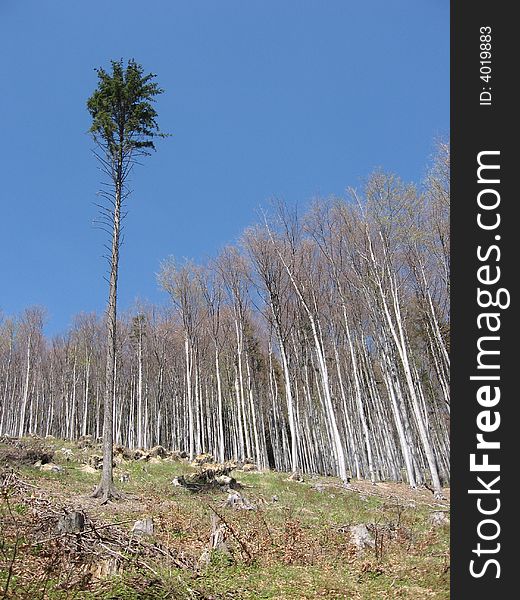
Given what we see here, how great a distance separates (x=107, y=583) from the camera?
4.31 meters

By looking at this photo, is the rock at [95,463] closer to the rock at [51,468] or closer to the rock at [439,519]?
the rock at [51,468]

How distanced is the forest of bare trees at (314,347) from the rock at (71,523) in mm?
11715

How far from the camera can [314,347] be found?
23.5 meters

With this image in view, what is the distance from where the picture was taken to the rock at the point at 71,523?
17.4 ft

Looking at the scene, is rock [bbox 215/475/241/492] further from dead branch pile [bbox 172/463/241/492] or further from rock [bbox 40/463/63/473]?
rock [bbox 40/463/63/473]

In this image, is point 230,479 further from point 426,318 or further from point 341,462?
point 426,318

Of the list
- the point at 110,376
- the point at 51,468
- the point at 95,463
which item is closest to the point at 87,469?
the point at 95,463

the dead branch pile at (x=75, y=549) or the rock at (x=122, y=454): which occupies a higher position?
the dead branch pile at (x=75, y=549)

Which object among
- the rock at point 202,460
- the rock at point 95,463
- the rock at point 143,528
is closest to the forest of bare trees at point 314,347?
the rock at point 202,460

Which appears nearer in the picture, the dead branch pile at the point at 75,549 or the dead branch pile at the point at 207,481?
the dead branch pile at the point at 75,549

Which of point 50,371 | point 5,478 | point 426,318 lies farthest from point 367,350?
point 50,371

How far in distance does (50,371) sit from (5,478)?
31.2 metres

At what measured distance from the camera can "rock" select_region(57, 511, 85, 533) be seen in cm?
530

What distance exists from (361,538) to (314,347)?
16.8 metres
